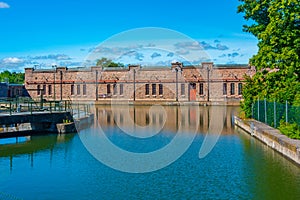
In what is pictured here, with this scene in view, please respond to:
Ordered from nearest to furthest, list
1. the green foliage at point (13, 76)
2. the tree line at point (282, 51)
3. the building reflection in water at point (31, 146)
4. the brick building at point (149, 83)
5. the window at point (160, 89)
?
the building reflection in water at point (31, 146) → the tree line at point (282, 51) → the brick building at point (149, 83) → the window at point (160, 89) → the green foliage at point (13, 76)

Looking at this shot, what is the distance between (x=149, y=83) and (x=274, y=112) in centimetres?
3320

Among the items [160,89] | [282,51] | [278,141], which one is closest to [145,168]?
[278,141]

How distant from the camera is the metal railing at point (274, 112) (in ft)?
49.4

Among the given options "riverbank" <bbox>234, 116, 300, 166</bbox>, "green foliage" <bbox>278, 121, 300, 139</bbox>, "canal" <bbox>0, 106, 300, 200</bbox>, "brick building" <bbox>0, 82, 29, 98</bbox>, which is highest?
"brick building" <bbox>0, 82, 29, 98</bbox>

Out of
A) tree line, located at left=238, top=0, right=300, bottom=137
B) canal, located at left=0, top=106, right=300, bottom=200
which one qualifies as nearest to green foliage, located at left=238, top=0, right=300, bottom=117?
tree line, located at left=238, top=0, right=300, bottom=137

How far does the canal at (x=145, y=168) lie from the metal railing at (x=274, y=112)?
5.01 ft

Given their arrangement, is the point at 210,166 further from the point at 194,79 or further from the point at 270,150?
the point at 194,79

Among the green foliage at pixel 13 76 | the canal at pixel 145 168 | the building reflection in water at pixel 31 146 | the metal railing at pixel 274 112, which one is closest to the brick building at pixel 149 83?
the metal railing at pixel 274 112

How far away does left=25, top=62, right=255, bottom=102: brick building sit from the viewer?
4762 centimetres

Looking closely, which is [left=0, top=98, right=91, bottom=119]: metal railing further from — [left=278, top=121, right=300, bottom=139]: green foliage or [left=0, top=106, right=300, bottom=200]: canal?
[left=278, top=121, right=300, bottom=139]: green foliage

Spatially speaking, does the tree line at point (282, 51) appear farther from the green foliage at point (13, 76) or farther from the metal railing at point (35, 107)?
the green foliage at point (13, 76)

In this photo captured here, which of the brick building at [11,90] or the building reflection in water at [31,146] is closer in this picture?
the building reflection in water at [31,146]

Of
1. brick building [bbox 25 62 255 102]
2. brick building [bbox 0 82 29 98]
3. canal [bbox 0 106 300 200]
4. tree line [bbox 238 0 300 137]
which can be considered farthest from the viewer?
brick building [bbox 0 82 29 98]

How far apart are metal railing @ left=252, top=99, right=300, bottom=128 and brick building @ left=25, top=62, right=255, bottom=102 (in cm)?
2459
